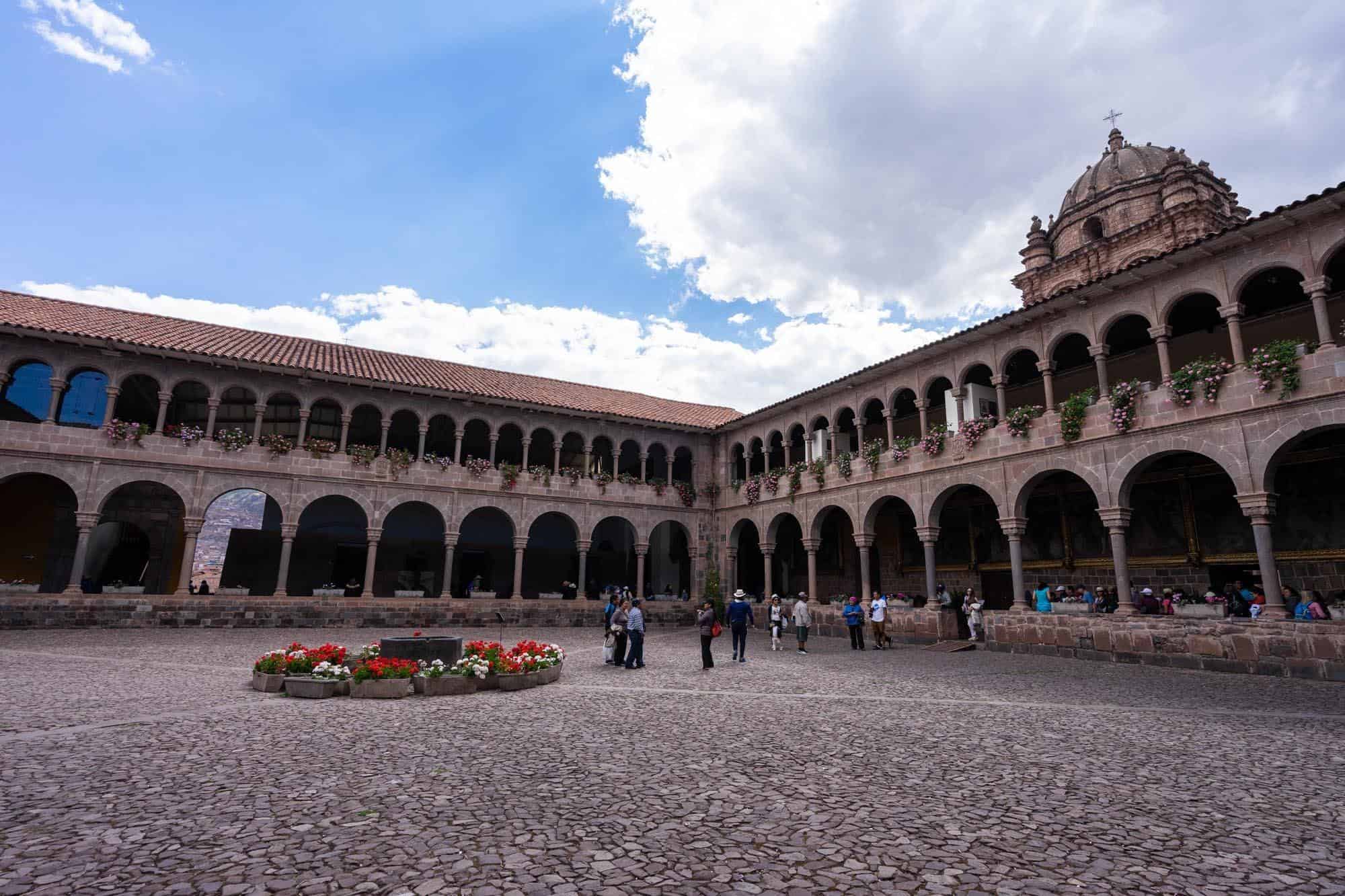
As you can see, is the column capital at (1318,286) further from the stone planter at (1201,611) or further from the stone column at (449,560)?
the stone column at (449,560)

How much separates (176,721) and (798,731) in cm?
679

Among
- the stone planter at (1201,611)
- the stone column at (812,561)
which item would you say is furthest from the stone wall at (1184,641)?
the stone column at (812,561)

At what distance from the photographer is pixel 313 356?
23.5 metres

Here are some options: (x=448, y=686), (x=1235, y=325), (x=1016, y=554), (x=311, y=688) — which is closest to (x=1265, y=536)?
(x=1235, y=325)

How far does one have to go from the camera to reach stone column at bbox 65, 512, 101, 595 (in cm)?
1877

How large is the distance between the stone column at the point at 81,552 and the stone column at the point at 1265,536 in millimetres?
28078

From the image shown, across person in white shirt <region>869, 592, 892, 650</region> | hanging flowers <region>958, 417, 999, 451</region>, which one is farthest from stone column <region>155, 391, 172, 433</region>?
hanging flowers <region>958, 417, 999, 451</region>

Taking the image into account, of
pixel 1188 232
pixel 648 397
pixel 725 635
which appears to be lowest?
pixel 725 635

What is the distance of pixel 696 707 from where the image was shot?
29.3 feet

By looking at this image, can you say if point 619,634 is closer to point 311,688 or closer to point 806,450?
point 311,688

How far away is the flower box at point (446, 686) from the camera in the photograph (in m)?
9.73

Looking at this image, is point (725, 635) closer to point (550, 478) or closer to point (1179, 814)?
point (550, 478)

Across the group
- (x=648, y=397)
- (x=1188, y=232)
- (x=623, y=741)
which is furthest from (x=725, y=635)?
(x=1188, y=232)

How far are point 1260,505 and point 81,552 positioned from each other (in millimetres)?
28596
